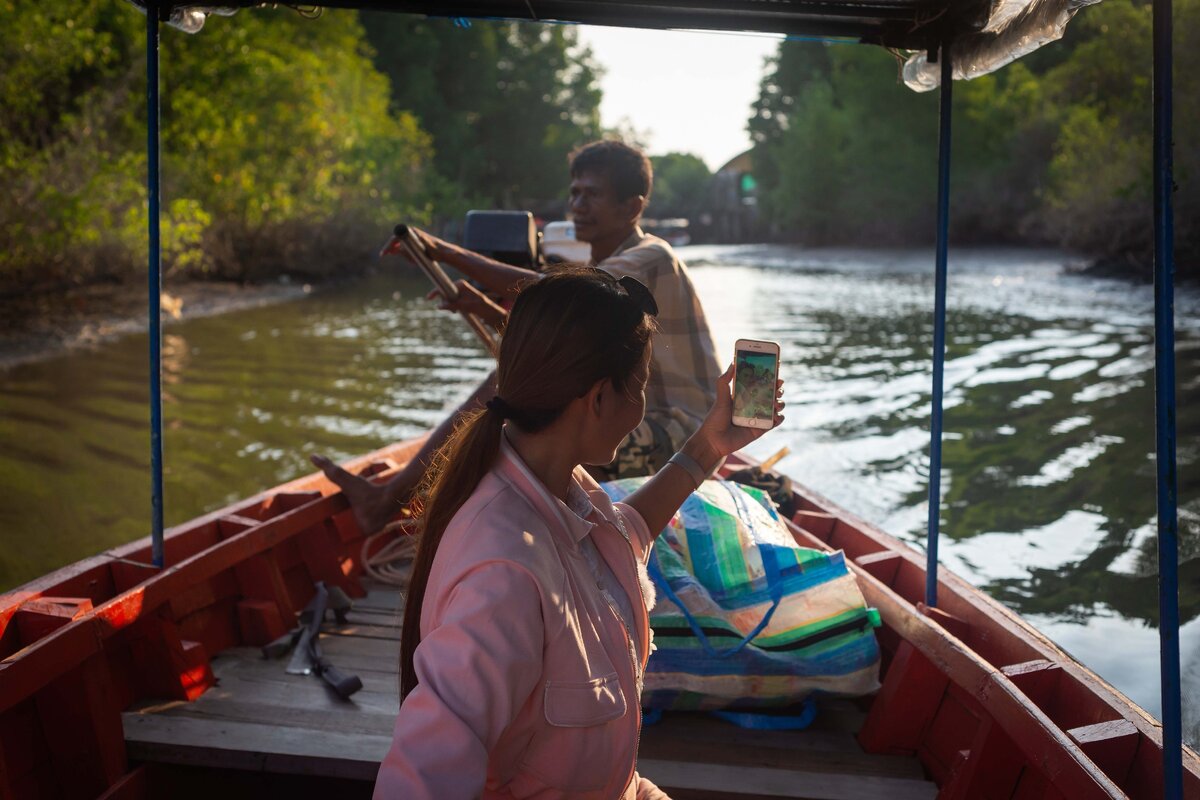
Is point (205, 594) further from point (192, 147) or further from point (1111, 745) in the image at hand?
point (192, 147)

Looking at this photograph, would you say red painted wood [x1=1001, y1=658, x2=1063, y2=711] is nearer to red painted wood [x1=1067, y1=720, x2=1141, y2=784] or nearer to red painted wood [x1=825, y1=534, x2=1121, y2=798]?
red painted wood [x1=825, y1=534, x2=1121, y2=798]

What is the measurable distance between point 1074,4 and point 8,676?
2.60m

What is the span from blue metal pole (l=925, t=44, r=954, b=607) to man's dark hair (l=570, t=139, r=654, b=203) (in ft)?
3.49

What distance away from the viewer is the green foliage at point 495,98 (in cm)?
3869

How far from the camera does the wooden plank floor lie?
2.48 m

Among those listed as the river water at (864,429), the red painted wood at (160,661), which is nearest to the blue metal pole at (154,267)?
the red painted wood at (160,661)

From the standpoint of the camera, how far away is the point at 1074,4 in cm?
207

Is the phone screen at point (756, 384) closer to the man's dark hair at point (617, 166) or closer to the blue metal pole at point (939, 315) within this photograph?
the blue metal pole at point (939, 315)

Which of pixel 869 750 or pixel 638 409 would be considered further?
pixel 869 750

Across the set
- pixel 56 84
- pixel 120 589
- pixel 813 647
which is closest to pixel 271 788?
pixel 120 589

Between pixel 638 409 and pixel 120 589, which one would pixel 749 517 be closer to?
pixel 638 409

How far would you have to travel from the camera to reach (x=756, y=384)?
6.16 feet

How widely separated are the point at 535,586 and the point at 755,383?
2.38 feet

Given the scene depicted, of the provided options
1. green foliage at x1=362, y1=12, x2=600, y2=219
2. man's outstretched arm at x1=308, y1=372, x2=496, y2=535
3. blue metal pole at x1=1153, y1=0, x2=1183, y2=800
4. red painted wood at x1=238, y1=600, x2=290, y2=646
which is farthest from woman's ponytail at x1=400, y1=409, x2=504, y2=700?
green foliage at x1=362, y1=12, x2=600, y2=219
